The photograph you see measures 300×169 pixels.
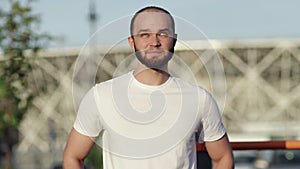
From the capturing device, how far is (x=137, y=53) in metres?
3.58

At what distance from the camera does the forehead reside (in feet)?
11.5

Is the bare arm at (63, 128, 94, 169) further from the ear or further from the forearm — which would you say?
the forearm

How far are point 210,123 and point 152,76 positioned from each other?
0.98 ft

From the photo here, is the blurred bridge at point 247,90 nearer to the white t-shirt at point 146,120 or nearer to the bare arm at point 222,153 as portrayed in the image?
the bare arm at point 222,153

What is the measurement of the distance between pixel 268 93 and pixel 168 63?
241 ft

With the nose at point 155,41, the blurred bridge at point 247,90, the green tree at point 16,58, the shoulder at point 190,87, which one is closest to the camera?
the nose at point 155,41

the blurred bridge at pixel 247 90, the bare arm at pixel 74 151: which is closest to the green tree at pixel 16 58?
the bare arm at pixel 74 151

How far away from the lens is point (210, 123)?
3.59 metres

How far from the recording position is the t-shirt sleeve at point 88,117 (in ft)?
11.6

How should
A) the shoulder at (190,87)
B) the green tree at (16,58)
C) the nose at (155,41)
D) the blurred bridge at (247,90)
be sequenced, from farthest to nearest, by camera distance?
the blurred bridge at (247,90), the green tree at (16,58), the shoulder at (190,87), the nose at (155,41)

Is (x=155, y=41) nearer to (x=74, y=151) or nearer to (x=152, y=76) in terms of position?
(x=152, y=76)

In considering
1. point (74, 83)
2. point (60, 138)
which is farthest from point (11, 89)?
point (60, 138)

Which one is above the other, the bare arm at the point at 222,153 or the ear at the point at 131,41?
the ear at the point at 131,41

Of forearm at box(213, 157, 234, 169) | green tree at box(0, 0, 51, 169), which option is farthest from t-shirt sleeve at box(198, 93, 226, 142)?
green tree at box(0, 0, 51, 169)
